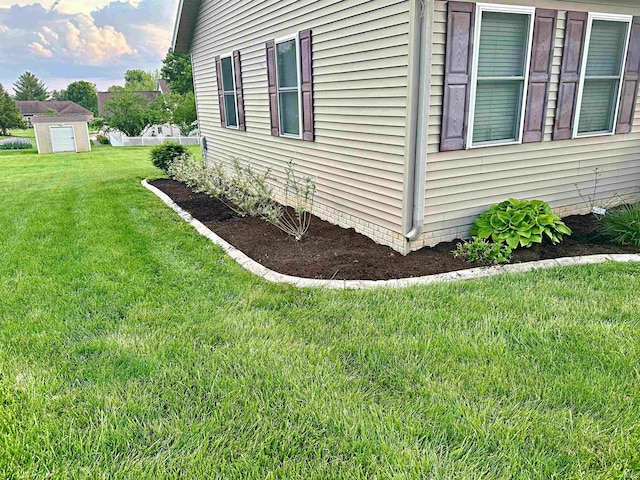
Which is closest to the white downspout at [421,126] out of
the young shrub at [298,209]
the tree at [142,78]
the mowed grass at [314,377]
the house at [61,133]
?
the mowed grass at [314,377]

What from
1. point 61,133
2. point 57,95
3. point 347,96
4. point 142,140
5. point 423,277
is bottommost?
point 142,140

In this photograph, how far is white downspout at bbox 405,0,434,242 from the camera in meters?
3.81

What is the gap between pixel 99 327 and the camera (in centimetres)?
306

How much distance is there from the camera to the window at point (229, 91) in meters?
8.21

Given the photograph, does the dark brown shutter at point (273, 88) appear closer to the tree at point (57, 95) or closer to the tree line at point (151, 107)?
the tree line at point (151, 107)

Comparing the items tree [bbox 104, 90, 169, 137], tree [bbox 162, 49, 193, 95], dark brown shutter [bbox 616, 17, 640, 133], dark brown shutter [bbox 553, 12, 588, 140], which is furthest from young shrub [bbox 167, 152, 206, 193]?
tree [bbox 162, 49, 193, 95]

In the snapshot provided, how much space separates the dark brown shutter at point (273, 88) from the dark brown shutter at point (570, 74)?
144 inches

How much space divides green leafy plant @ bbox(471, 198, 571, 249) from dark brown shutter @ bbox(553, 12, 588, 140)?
104 centimetres

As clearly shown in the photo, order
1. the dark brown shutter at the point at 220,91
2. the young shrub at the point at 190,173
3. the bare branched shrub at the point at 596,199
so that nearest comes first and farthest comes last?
1. the bare branched shrub at the point at 596,199
2. the young shrub at the point at 190,173
3. the dark brown shutter at the point at 220,91

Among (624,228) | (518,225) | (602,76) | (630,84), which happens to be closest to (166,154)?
(518,225)

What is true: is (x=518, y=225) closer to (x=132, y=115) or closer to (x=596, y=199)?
(x=596, y=199)

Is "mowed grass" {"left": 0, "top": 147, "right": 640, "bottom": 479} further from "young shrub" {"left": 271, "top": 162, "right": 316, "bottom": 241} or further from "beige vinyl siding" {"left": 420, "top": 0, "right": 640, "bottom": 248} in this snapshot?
"young shrub" {"left": 271, "top": 162, "right": 316, "bottom": 241}

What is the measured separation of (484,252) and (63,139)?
78.8 feet

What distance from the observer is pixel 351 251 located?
4559 millimetres
